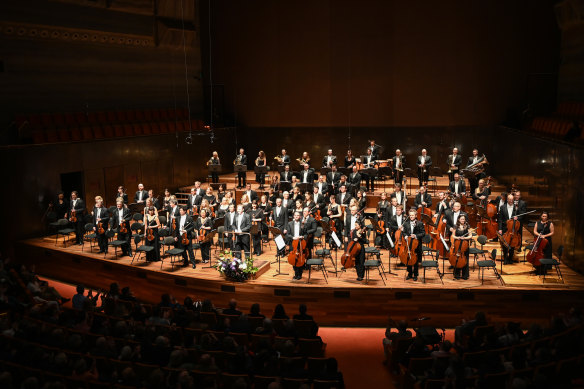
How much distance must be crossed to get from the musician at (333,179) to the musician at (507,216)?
4.16m

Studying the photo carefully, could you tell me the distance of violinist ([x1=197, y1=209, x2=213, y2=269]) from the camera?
11.7m

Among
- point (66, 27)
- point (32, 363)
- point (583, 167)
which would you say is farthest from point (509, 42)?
point (32, 363)

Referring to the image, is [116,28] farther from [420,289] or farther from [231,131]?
[420,289]

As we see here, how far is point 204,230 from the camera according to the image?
1169 cm

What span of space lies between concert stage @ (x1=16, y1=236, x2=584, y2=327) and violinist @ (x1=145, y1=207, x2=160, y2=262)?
546 millimetres

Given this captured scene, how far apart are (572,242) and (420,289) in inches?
136

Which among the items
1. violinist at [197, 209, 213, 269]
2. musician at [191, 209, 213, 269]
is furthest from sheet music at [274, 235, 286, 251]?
violinist at [197, 209, 213, 269]

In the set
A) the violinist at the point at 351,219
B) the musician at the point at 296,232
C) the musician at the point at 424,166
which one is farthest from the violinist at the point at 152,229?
the musician at the point at 424,166

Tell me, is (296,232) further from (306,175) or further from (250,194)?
(306,175)

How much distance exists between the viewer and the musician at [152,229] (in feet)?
38.9

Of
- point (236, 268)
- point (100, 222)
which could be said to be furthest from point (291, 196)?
point (100, 222)

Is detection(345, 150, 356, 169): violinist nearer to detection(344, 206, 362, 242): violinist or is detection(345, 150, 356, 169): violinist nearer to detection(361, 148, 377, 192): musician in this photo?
detection(361, 148, 377, 192): musician

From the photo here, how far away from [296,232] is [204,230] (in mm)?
1945

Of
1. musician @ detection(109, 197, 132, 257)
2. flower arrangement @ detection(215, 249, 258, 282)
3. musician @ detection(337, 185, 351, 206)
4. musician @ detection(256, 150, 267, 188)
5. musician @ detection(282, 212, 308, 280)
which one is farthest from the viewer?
musician @ detection(256, 150, 267, 188)
